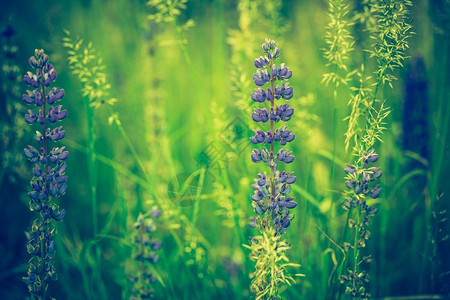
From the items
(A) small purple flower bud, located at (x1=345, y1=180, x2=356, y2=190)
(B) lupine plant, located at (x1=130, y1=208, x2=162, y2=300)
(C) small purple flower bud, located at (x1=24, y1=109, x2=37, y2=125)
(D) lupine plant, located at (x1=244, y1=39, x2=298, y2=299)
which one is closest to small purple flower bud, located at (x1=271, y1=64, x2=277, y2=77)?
(D) lupine plant, located at (x1=244, y1=39, x2=298, y2=299)

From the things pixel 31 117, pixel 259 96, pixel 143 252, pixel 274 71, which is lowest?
pixel 143 252

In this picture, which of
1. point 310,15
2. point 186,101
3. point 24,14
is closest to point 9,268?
point 186,101

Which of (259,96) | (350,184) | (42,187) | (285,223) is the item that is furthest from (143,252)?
(350,184)

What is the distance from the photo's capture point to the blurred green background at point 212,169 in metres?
2.22

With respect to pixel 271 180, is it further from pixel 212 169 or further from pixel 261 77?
pixel 212 169

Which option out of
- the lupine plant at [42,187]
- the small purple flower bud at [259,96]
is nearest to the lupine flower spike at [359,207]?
the small purple flower bud at [259,96]

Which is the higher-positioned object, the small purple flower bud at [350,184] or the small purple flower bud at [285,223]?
the small purple flower bud at [350,184]

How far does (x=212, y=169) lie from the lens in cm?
226

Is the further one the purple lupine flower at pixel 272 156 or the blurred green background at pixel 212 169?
the blurred green background at pixel 212 169

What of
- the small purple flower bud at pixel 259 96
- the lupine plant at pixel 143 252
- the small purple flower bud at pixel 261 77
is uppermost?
the small purple flower bud at pixel 261 77

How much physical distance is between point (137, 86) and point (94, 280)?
2.27 m

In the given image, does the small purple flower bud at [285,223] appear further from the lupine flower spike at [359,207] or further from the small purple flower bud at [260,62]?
the small purple flower bud at [260,62]

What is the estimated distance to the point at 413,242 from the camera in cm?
255

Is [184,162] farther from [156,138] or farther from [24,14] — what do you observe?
[24,14]
